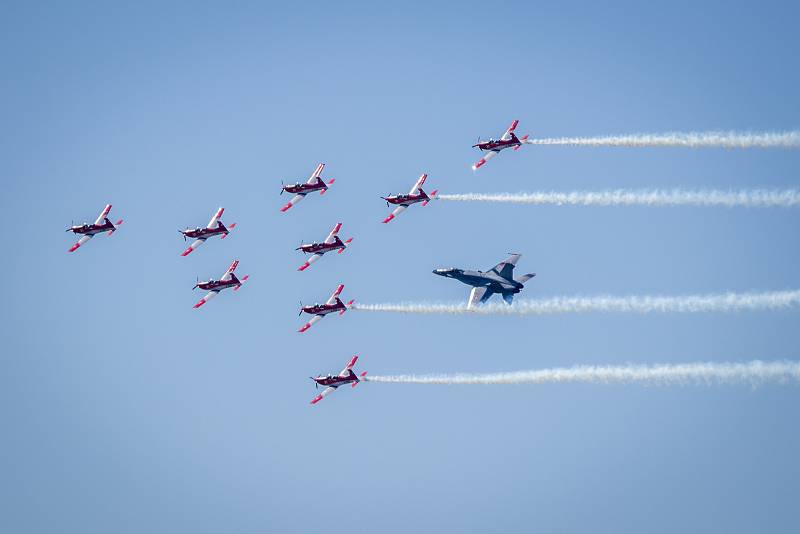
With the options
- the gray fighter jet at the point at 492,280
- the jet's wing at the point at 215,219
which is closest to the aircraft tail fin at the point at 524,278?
the gray fighter jet at the point at 492,280

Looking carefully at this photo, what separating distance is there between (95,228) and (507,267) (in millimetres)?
39013

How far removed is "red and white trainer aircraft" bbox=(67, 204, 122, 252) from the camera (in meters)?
124

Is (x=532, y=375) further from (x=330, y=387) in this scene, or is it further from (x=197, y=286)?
(x=197, y=286)

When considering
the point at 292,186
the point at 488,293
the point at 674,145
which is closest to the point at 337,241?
the point at 292,186

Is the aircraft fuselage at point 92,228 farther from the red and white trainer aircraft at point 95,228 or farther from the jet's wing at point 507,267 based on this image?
the jet's wing at point 507,267

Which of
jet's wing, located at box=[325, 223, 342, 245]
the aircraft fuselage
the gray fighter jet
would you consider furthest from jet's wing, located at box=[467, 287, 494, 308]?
the aircraft fuselage

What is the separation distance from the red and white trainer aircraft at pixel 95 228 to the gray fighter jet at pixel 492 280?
31.7 metres

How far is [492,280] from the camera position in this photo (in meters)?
123

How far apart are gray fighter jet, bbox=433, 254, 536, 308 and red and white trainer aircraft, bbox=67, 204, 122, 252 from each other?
1249 inches

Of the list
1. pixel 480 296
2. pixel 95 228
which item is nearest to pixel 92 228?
pixel 95 228

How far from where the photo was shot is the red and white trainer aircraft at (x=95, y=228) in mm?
123500

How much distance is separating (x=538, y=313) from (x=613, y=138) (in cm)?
1673

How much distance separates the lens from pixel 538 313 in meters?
117

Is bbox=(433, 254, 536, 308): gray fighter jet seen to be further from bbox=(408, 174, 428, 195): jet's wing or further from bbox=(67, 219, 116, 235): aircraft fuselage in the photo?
bbox=(67, 219, 116, 235): aircraft fuselage
